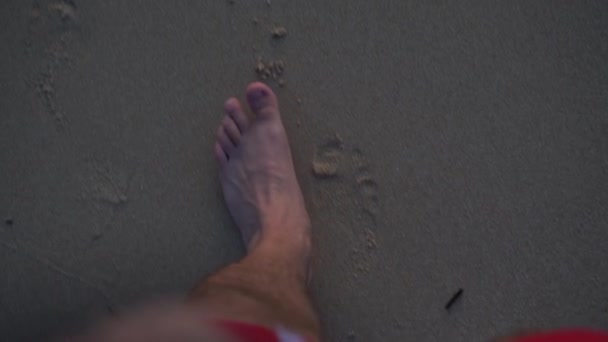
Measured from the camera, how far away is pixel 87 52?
3.23 ft

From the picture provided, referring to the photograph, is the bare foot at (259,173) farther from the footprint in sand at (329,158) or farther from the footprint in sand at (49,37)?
the footprint in sand at (49,37)

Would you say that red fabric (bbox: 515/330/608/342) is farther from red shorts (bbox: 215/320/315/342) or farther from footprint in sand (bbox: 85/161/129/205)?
footprint in sand (bbox: 85/161/129/205)

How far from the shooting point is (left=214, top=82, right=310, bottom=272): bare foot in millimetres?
951

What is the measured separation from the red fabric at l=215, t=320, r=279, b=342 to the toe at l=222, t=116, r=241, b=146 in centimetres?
35

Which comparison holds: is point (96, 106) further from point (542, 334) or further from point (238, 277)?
point (542, 334)

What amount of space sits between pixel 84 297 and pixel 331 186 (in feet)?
1.63

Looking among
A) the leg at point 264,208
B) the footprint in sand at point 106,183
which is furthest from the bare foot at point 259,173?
the footprint in sand at point 106,183

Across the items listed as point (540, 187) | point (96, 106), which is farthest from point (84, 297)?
point (540, 187)

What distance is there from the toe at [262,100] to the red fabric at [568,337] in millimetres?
551

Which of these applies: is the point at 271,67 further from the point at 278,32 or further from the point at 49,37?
the point at 49,37

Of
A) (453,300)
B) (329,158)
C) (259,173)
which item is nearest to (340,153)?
(329,158)

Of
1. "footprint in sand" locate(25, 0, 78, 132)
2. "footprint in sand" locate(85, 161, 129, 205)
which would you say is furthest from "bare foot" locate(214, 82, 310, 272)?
"footprint in sand" locate(25, 0, 78, 132)

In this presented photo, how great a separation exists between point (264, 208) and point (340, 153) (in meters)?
0.17

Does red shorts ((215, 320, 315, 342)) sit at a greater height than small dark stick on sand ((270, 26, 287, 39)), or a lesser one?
lesser
